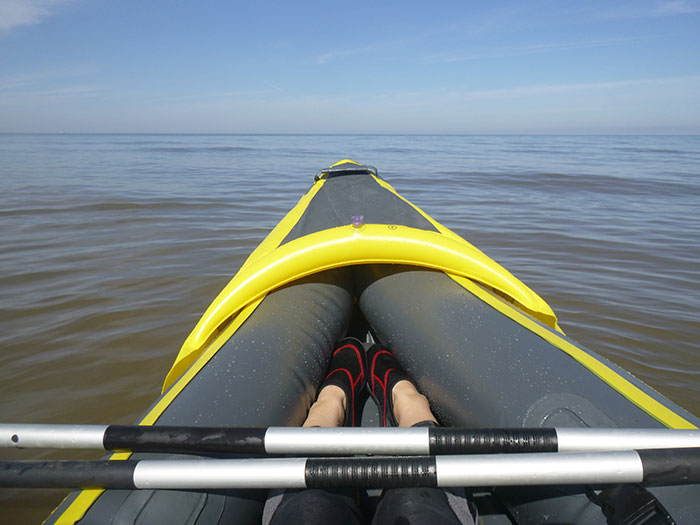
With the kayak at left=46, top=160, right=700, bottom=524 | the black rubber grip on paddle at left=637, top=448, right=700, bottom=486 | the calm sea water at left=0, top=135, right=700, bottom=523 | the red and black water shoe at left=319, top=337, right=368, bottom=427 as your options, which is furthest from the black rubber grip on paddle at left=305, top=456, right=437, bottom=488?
the calm sea water at left=0, top=135, right=700, bottom=523

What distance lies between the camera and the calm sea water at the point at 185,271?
2.51 meters

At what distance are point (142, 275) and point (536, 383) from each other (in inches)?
157

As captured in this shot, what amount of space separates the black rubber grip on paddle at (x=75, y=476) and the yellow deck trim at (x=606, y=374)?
1.31 meters

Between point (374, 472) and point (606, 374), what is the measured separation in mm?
840

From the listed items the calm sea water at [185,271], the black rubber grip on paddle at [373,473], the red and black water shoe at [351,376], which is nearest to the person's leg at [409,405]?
the red and black water shoe at [351,376]

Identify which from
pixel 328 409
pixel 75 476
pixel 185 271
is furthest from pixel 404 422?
pixel 185 271

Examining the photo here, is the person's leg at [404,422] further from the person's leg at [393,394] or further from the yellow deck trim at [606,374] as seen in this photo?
the yellow deck trim at [606,374]

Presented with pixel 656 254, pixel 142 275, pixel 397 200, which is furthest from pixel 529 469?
pixel 656 254

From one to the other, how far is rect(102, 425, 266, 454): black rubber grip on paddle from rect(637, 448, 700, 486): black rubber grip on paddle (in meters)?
0.84

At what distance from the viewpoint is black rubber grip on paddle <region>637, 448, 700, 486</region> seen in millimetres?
815

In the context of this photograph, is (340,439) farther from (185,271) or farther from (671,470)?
(185,271)

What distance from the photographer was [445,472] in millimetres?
853

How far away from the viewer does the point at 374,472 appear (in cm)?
88

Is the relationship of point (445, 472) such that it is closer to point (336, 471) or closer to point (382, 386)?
point (336, 471)
